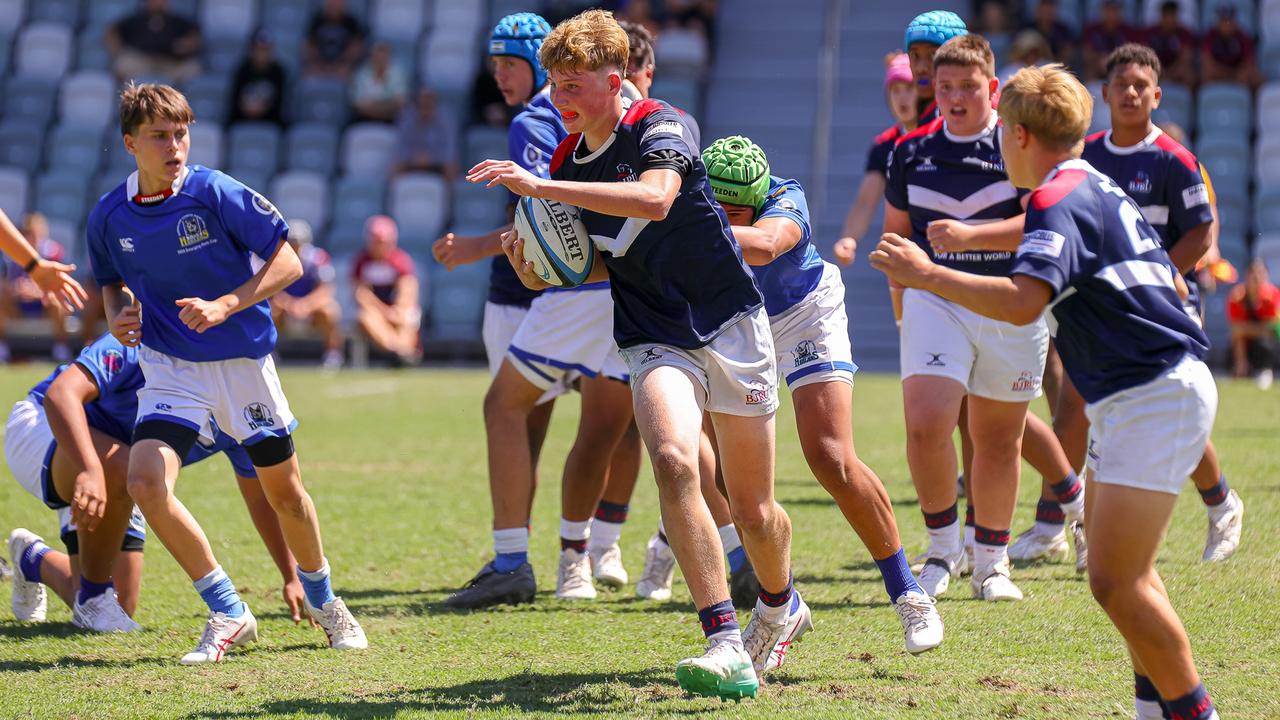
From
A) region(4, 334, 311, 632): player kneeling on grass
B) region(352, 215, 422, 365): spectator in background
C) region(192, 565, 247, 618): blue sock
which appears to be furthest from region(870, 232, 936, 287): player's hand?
region(352, 215, 422, 365): spectator in background

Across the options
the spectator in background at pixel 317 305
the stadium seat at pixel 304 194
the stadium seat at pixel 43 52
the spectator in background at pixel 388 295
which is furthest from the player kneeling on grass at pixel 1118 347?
the stadium seat at pixel 43 52

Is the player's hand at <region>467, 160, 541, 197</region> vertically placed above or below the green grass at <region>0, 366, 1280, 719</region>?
above

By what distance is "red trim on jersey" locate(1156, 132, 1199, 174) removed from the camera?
621 cm

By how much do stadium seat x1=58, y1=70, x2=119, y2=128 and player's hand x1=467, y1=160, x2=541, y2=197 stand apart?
18873 mm

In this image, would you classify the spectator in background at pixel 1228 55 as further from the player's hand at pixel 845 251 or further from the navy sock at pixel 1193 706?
the navy sock at pixel 1193 706

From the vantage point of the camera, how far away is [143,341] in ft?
18.3

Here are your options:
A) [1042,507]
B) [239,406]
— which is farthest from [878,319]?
[239,406]

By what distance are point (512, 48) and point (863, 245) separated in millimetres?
12542

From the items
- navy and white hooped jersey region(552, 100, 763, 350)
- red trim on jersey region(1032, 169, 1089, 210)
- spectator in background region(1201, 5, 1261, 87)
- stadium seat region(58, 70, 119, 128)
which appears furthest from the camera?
stadium seat region(58, 70, 119, 128)

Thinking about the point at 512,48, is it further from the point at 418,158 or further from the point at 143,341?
the point at 418,158

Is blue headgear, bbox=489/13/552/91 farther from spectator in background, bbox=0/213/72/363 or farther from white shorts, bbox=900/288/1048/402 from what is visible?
spectator in background, bbox=0/213/72/363

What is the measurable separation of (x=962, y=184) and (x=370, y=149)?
15.5 metres

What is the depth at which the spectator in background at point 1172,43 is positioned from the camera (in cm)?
1845

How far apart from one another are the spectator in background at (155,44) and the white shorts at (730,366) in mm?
18168
